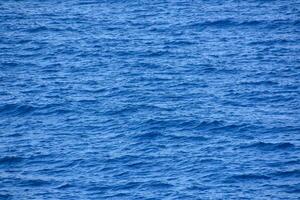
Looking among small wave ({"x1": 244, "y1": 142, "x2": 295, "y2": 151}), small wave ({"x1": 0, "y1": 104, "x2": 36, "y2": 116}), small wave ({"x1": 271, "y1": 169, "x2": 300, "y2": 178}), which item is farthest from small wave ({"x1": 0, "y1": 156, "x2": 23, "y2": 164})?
small wave ({"x1": 271, "y1": 169, "x2": 300, "y2": 178})

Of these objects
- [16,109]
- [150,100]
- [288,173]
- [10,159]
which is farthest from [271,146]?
[16,109]

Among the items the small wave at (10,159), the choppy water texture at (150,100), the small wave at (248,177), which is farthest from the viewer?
the small wave at (10,159)

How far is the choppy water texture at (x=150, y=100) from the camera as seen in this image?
56594mm

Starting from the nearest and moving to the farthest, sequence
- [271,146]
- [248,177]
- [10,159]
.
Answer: [248,177] < [10,159] < [271,146]

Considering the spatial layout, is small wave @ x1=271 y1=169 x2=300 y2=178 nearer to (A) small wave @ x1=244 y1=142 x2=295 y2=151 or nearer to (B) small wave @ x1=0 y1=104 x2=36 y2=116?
(A) small wave @ x1=244 y1=142 x2=295 y2=151

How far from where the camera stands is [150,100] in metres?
71.0

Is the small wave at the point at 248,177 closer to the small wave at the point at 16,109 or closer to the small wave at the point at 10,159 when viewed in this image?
the small wave at the point at 10,159

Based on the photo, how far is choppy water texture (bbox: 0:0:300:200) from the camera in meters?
56.6

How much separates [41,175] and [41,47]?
3112 cm

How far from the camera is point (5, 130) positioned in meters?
64.9

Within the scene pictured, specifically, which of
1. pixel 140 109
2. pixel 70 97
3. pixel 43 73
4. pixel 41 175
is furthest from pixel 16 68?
pixel 41 175

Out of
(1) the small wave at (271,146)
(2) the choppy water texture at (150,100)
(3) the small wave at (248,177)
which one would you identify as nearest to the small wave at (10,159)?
(2) the choppy water texture at (150,100)

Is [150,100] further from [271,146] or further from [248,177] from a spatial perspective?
[248,177]

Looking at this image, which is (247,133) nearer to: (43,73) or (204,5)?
(43,73)
